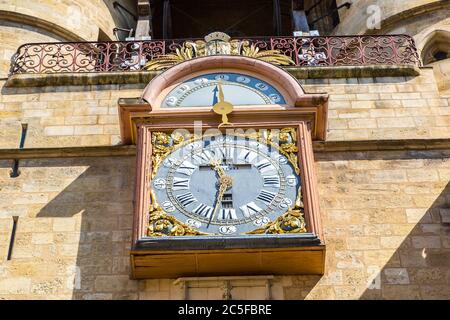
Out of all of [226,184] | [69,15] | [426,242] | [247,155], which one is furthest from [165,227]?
[69,15]

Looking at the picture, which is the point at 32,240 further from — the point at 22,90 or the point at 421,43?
the point at 421,43

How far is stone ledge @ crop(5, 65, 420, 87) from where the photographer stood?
11.6 m

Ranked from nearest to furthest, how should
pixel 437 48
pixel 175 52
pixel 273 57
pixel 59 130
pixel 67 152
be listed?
pixel 67 152, pixel 59 130, pixel 273 57, pixel 175 52, pixel 437 48

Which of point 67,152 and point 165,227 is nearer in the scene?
point 165,227

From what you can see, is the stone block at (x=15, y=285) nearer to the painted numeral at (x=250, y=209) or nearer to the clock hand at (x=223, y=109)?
the painted numeral at (x=250, y=209)

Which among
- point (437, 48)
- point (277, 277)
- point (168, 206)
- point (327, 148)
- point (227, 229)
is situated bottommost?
point (277, 277)

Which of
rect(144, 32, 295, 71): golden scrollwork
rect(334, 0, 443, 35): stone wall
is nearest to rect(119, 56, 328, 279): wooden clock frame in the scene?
rect(144, 32, 295, 71): golden scrollwork

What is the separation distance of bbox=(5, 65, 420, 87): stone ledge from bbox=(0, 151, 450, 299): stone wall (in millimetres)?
1472

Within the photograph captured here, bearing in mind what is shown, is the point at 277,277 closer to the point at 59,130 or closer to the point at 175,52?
the point at 59,130

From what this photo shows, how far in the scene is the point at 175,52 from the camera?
12.7m

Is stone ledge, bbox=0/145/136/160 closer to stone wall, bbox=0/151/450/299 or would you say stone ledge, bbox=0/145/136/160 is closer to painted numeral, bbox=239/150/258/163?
stone wall, bbox=0/151/450/299

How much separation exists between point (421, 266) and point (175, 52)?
16.5ft

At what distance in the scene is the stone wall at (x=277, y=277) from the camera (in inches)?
359
